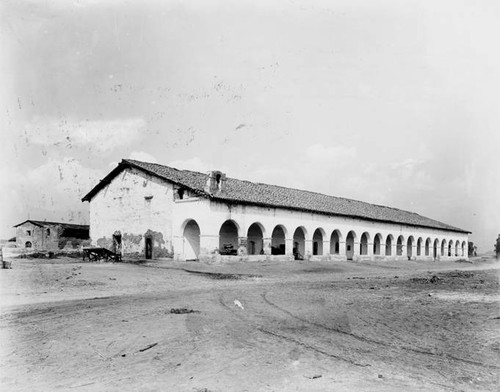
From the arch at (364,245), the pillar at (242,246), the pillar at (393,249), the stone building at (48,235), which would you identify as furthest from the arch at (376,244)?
the stone building at (48,235)

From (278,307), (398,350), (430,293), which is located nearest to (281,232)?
(430,293)

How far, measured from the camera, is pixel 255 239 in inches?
1257

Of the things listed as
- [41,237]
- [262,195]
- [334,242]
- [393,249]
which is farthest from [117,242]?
[393,249]

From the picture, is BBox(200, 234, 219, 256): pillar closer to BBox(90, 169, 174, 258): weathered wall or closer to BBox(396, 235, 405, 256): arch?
BBox(90, 169, 174, 258): weathered wall

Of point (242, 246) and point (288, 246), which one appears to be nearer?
point (242, 246)

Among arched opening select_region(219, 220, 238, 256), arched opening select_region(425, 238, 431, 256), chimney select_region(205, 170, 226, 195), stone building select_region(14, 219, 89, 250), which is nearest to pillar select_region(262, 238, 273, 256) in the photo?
arched opening select_region(219, 220, 238, 256)

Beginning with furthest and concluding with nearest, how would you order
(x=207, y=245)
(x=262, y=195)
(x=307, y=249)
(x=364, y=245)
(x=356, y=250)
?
(x=364, y=245) < (x=356, y=250) < (x=307, y=249) < (x=262, y=195) < (x=207, y=245)

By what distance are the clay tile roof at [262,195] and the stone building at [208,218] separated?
0.07m

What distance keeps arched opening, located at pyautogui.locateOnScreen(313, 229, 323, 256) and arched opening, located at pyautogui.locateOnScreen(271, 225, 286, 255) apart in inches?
120

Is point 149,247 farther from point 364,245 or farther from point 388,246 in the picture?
point 388,246

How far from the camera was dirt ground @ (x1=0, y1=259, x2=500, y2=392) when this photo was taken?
4.96m

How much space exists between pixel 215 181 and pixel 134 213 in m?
5.79

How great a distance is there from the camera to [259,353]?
5.93 m

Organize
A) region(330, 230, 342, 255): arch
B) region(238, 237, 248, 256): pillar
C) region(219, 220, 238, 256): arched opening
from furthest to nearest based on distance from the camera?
1. region(330, 230, 342, 255): arch
2. region(219, 220, 238, 256): arched opening
3. region(238, 237, 248, 256): pillar
